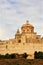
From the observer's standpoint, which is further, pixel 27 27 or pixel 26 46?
pixel 27 27

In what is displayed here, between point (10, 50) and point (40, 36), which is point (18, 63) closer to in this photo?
point (10, 50)

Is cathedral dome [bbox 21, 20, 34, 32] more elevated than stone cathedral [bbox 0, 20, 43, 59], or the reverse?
cathedral dome [bbox 21, 20, 34, 32]

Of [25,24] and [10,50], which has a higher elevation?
[25,24]

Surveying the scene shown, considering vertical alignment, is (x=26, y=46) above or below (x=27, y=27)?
below

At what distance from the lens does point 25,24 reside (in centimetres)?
5175

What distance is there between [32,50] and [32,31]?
8387mm

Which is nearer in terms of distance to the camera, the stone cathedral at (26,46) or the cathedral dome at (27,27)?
the stone cathedral at (26,46)

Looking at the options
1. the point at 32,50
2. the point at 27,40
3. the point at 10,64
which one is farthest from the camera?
the point at 27,40

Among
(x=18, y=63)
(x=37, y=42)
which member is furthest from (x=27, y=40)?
(x=18, y=63)

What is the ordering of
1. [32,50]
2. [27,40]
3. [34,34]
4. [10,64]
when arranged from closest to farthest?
1. [10,64]
2. [32,50]
3. [27,40]
4. [34,34]

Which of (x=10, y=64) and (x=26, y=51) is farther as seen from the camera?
(x=26, y=51)

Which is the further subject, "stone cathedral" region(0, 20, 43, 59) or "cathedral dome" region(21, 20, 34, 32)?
"cathedral dome" region(21, 20, 34, 32)

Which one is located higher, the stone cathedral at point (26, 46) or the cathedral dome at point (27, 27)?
the cathedral dome at point (27, 27)

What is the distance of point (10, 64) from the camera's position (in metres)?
20.7
